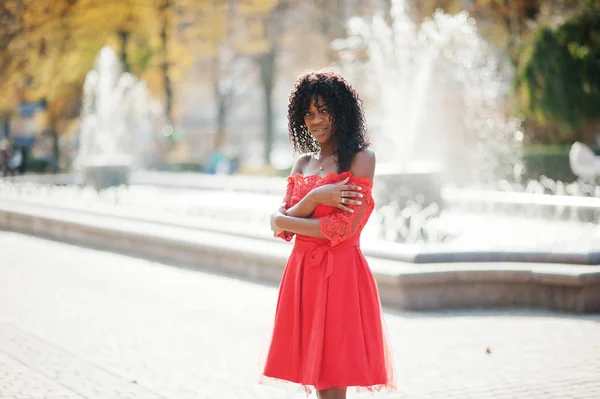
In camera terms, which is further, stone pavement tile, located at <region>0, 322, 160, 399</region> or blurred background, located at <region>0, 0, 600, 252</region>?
blurred background, located at <region>0, 0, 600, 252</region>

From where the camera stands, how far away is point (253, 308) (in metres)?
9.60

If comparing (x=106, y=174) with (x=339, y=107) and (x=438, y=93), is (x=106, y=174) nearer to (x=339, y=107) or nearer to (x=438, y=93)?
(x=438, y=93)

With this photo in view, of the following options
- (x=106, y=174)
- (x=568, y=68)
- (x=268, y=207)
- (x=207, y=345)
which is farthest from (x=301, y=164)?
(x=568, y=68)

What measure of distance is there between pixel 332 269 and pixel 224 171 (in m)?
27.9

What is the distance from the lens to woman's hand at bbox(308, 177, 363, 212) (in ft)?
15.0

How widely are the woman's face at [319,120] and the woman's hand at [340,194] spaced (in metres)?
0.24

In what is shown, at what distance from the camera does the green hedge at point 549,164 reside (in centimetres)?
2752

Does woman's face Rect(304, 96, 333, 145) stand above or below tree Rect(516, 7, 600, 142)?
below

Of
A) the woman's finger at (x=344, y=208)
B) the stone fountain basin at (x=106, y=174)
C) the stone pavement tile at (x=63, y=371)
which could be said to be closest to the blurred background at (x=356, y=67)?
the stone fountain basin at (x=106, y=174)

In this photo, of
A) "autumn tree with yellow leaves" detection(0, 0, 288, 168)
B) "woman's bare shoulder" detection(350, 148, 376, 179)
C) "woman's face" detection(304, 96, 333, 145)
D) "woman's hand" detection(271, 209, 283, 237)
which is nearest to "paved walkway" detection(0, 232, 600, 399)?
"woman's hand" detection(271, 209, 283, 237)

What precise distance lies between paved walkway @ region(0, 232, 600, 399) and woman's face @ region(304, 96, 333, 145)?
1.29 m

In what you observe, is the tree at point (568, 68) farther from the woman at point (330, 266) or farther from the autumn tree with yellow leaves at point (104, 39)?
the woman at point (330, 266)

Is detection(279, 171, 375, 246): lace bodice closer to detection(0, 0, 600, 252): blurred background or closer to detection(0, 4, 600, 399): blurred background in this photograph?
detection(0, 4, 600, 399): blurred background

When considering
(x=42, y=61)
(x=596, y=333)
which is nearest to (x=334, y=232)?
(x=596, y=333)
